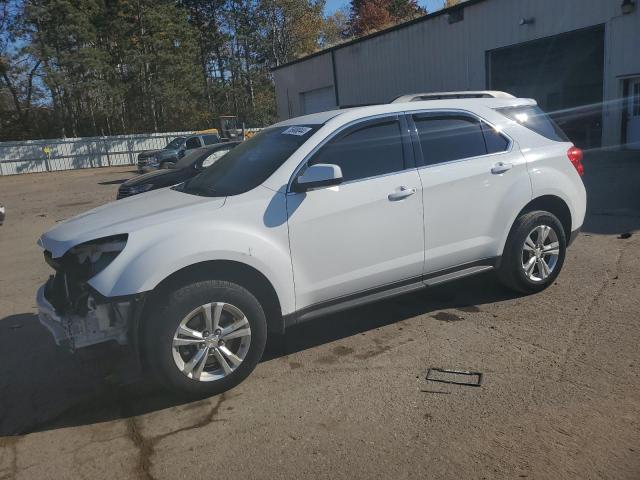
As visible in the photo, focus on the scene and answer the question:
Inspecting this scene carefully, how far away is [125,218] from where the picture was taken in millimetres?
3574

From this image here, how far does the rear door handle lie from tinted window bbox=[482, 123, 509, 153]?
14cm

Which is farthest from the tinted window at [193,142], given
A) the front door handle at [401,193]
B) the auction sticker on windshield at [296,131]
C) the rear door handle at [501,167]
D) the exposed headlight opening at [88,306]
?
the exposed headlight opening at [88,306]

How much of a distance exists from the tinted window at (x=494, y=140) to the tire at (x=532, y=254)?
25.4 inches

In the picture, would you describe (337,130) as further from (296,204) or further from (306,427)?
(306,427)

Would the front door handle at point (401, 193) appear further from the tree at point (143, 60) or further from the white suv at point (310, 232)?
the tree at point (143, 60)

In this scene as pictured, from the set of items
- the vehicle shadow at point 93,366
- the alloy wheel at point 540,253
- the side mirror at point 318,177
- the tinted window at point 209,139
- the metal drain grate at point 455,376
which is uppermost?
the tinted window at point 209,139

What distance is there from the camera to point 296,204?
12.1 feet

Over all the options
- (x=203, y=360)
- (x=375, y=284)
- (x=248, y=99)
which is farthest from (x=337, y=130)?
(x=248, y=99)

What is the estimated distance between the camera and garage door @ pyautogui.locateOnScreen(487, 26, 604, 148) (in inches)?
620

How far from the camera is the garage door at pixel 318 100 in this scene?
26688 millimetres

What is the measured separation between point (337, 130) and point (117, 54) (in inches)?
1736

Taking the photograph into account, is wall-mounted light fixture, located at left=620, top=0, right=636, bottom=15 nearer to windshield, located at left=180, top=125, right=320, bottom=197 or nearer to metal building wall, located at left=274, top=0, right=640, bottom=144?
metal building wall, located at left=274, top=0, right=640, bottom=144

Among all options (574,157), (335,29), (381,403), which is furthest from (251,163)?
(335,29)

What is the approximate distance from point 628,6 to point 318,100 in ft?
53.1
